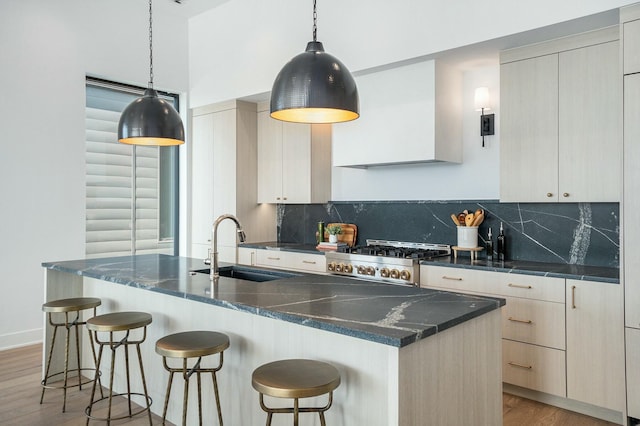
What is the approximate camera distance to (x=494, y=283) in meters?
3.42

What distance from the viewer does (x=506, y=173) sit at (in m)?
3.70

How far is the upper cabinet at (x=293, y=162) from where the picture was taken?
5.13m

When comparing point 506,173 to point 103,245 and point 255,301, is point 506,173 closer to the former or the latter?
point 255,301

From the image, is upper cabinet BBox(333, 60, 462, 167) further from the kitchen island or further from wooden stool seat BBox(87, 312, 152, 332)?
wooden stool seat BBox(87, 312, 152, 332)

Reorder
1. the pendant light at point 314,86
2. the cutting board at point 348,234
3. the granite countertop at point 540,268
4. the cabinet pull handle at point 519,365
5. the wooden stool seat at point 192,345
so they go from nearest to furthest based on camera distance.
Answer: the pendant light at point 314,86 → the wooden stool seat at point 192,345 → the granite countertop at point 540,268 → the cabinet pull handle at point 519,365 → the cutting board at point 348,234

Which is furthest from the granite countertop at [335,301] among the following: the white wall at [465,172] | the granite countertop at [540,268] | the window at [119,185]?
the window at [119,185]

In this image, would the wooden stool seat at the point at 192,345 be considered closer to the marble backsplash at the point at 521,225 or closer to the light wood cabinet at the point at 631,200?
the light wood cabinet at the point at 631,200

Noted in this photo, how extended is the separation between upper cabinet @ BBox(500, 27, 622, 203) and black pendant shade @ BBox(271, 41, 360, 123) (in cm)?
186

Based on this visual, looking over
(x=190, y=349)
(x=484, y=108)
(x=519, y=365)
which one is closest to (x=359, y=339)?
(x=190, y=349)

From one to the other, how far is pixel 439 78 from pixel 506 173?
96 centimetres

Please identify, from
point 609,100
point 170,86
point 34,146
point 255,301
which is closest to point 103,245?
point 34,146

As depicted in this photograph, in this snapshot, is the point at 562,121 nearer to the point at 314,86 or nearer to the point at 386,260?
the point at 386,260

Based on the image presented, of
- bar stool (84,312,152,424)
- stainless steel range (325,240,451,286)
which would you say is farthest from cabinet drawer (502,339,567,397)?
bar stool (84,312,152,424)

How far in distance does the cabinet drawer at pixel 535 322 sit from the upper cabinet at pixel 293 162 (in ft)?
7.96
